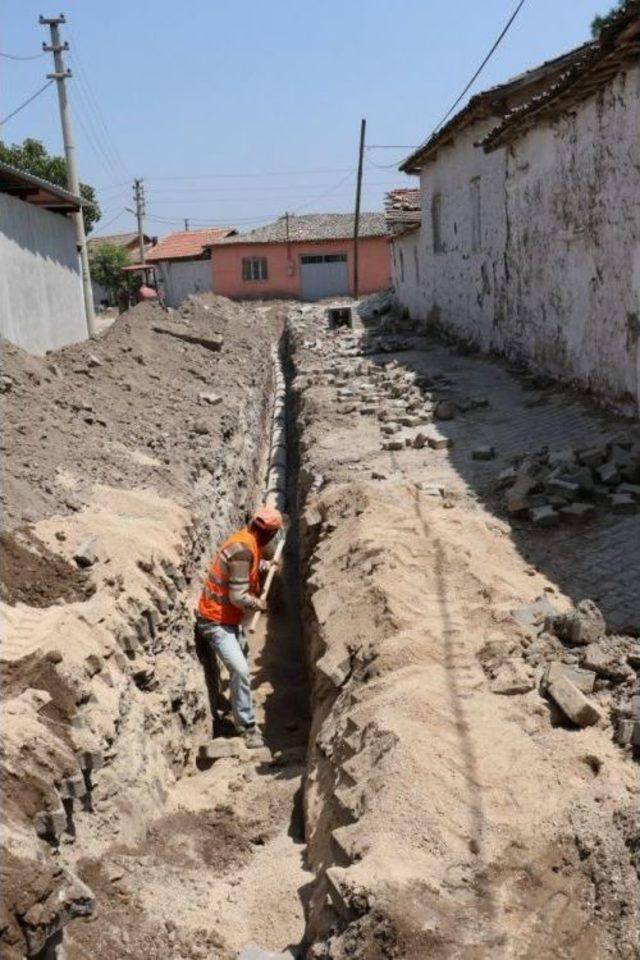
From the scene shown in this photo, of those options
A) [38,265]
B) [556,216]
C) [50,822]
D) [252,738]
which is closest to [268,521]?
[252,738]

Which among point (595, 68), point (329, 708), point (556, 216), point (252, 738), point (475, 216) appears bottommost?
point (252, 738)

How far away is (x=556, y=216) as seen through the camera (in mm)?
13109

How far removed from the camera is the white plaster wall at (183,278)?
145ft

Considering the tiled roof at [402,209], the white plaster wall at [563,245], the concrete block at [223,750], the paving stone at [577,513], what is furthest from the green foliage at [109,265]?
the concrete block at [223,750]

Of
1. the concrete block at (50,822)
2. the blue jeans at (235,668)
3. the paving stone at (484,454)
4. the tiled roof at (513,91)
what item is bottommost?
the blue jeans at (235,668)

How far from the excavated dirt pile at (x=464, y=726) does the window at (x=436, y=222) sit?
13066 mm

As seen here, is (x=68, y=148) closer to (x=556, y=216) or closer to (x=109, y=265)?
(x=556, y=216)

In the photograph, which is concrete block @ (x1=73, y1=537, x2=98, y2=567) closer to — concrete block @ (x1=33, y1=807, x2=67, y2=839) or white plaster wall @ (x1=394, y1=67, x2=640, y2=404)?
concrete block @ (x1=33, y1=807, x2=67, y2=839)

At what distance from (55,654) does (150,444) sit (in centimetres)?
561

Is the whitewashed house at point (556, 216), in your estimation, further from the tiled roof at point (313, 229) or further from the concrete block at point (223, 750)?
the tiled roof at point (313, 229)

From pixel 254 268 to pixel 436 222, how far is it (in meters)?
20.8

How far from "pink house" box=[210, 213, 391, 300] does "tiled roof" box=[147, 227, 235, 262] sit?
203 cm

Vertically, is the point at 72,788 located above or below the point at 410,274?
→ below

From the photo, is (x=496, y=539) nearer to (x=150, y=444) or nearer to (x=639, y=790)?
(x=639, y=790)
